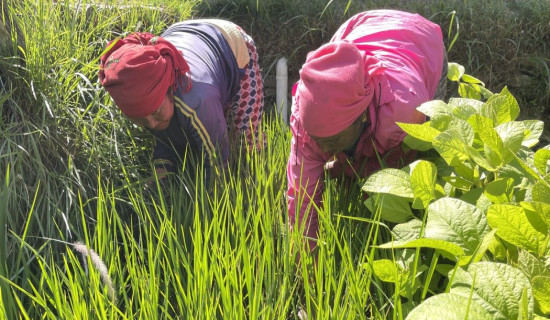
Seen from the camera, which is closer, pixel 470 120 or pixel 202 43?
pixel 470 120

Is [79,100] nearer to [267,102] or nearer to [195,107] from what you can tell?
[195,107]

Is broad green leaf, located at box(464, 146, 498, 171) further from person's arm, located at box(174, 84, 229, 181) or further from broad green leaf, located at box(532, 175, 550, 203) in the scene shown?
person's arm, located at box(174, 84, 229, 181)

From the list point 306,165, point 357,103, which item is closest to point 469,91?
point 357,103

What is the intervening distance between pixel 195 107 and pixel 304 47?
2.10 metres

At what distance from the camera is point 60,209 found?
1846mm

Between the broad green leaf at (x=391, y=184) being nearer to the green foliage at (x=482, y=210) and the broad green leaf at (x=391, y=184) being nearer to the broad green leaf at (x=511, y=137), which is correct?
the green foliage at (x=482, y=210)

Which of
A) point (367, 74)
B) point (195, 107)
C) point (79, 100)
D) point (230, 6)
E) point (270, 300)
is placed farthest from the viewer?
point (230, 6)

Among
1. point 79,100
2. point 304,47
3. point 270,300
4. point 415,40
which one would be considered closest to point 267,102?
point 304,47

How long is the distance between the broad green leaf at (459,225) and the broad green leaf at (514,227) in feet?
0.13

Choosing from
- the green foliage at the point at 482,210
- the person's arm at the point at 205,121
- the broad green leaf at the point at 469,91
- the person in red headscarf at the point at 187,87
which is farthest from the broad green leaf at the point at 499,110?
the person's arm at the point at 205,121

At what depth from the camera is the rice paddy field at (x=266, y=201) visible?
897 millimetres

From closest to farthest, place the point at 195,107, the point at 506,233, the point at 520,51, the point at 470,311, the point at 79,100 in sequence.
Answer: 1. the point at 470,311
2. the point at 506,233
3. the point at 195,107
4. the point at 79,100
5. the point at 520,51

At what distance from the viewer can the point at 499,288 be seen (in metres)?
0.76

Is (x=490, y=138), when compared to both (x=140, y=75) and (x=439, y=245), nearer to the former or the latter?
(x=439, y=245)
